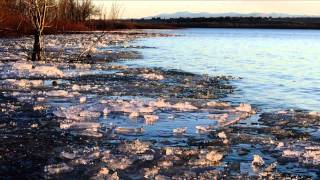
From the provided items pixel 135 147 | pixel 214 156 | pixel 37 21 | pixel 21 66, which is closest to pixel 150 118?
pixel 135 147

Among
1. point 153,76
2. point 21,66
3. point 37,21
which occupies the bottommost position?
point 153,76

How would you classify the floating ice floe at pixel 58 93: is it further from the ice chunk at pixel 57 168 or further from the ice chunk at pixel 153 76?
the ice chunk at pixel 57 168

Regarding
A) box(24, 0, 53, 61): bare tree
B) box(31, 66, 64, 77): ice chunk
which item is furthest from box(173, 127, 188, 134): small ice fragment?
box(24, 0, 53, 61): bare tree

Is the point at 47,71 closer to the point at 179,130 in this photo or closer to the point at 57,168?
the point at 179,130

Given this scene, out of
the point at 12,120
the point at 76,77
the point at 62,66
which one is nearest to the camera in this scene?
the point at 12,120

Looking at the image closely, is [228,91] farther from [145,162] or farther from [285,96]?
[145,162]

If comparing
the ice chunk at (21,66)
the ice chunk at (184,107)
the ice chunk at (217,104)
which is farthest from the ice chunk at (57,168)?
the ice chunk at (21,66)

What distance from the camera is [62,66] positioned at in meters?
19.1

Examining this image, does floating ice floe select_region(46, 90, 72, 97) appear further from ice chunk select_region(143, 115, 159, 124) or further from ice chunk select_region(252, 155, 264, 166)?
ice chunk select_region(252, 155, 264, 166)

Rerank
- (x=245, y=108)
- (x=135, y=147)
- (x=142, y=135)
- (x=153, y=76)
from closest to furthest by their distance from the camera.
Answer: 1. (x=135, y=147)
2. (x=142, y=135)
3. (x=245, y=108)
4. (x=153, y=76)

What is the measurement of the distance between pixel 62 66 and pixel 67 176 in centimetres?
1359

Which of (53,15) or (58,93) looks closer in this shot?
(58,93)

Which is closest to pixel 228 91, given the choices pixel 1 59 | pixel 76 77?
pixel 76 77

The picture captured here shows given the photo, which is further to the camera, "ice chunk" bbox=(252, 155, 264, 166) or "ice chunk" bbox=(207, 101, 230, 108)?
"ice chunk" bbox=(207, 101, 230, 108)
